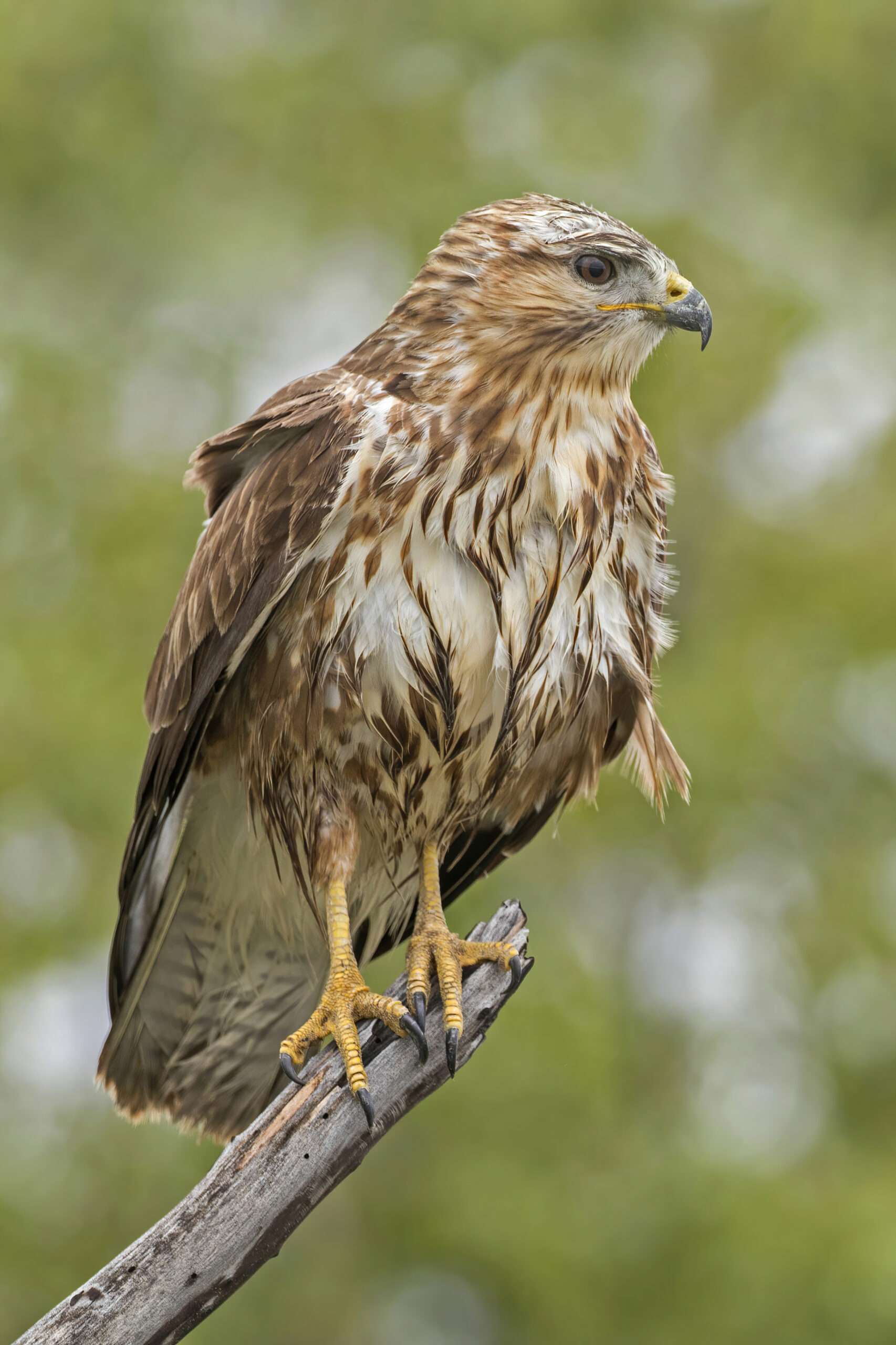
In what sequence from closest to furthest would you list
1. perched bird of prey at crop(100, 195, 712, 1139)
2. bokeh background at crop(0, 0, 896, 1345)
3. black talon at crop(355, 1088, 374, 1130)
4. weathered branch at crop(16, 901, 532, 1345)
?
weathered branch at crop(16, 901, 532, 1345) → black talon at crop(355, 1088, 374, 1130) → perched bird of prey at crop(100, 195, 712, 1139) → bokeh background at crop(0, 0, 896, 1345)

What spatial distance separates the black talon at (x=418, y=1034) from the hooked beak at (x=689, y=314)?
1488 millimetres

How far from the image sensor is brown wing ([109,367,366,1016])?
3.09 metres

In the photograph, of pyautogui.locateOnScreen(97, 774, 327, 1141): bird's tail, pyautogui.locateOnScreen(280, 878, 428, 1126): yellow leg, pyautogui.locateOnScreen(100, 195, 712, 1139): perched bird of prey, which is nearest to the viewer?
pyautogui.locateOnScreen(280, 878, 428, 1126): yellow leg

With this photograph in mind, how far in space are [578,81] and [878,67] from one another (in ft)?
5.15

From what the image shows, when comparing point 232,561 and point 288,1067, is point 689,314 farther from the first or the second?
point 288,1067

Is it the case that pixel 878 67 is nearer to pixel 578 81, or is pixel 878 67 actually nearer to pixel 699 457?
pixel 578 81

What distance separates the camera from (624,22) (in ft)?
25.8

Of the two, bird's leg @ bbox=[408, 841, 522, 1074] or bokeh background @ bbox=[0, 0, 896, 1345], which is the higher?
bokeh background @ bbox=[0, 0, 896, 1345]

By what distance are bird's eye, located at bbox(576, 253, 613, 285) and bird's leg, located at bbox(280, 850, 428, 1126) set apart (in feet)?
4.75

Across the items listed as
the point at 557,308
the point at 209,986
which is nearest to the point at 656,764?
the point at 557,308

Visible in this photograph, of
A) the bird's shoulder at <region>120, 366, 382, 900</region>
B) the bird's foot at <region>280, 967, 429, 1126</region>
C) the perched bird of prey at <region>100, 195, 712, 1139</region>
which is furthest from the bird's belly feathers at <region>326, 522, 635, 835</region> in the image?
the bird's foot at <region>280, 967, 429, 1126</region>

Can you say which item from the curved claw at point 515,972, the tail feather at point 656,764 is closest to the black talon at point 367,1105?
the curved claw at point 515,972

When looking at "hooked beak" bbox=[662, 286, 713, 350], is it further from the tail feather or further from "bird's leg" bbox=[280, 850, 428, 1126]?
"bird's leg" bbox=[280, 850, 428, 1126]

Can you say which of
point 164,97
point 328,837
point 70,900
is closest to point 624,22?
point 164,97
